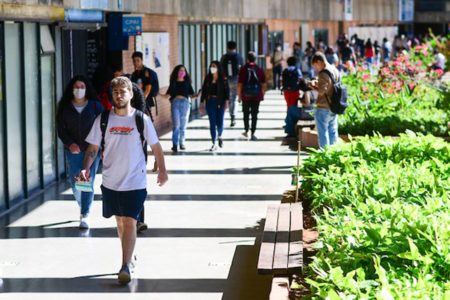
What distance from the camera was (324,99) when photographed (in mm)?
16312

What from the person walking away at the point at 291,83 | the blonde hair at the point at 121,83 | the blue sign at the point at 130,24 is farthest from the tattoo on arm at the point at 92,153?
the person walking away at the point at 291,83

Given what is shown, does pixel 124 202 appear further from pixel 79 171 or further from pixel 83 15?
pixel 83 15

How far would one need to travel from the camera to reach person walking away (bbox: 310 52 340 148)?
16.1 m

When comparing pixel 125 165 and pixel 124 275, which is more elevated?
pixel 125 165

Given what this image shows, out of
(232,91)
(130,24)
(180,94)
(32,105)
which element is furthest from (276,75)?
(32,105)

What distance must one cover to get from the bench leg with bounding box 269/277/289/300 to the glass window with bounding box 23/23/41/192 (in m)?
7.73

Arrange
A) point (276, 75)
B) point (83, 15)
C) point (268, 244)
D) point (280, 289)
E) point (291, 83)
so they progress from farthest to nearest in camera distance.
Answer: point (276, 75)
point (291, 83)
point (83, 15)
point (268, 244)
point (280, 289)

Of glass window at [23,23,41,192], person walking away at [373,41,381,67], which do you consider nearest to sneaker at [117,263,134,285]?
glass window at [23,23,41,192]

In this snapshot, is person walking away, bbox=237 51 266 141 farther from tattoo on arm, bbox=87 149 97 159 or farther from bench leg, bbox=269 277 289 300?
bench leg, bbox=269 277 289 300

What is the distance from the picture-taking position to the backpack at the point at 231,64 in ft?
83.9

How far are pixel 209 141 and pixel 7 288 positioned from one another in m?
13.2

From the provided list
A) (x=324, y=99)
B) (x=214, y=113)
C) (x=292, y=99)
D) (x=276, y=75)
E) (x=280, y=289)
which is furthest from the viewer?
(x=276, y=75)

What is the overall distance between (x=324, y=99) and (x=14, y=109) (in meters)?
4.12

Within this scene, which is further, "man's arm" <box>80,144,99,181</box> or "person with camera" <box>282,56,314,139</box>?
"person with camera" <box>282,56,314,139</box>
